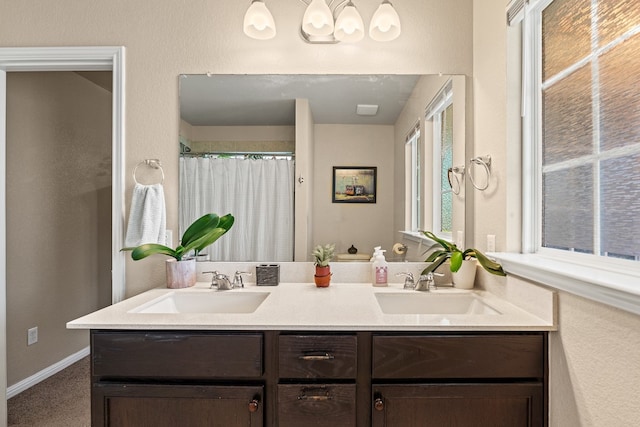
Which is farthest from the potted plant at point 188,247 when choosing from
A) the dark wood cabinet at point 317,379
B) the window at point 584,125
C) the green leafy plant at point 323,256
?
the window at point 584,125

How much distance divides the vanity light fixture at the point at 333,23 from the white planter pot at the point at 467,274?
1134mm

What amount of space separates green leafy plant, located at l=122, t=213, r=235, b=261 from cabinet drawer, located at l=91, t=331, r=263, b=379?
524 mm

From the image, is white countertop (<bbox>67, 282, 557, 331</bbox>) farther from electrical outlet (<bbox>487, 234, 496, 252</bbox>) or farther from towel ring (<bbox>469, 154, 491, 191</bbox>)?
towel ring (<bbox>469, 154, 491, 191</bbox>)

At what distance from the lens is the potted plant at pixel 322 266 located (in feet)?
5.94

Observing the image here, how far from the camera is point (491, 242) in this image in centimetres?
165

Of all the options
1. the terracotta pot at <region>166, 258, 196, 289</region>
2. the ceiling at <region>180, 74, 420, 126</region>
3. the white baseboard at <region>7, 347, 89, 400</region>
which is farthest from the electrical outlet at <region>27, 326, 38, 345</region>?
the ceiling at <region>180, 74, 420, 126</region>

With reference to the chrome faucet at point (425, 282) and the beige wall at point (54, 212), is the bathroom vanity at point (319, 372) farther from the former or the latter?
the beige wall at point (54, 212)

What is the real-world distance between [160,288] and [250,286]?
1.42 ft

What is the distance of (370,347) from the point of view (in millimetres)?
1254

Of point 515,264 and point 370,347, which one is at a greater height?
point 515,264

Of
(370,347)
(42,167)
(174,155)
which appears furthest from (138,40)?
(370,347)

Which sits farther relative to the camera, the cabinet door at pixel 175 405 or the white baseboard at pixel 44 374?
the white baseboard at pixel 44 374

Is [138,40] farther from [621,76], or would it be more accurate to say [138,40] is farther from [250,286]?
[621,76]

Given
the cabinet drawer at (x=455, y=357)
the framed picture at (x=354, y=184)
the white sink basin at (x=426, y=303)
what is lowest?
the cabinet drawer at (x=455, y=357)
